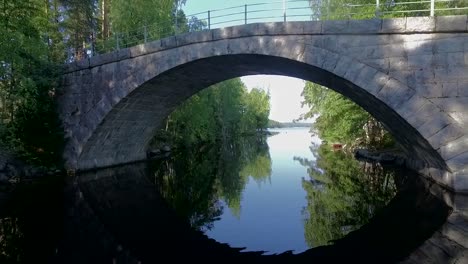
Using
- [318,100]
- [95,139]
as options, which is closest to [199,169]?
[95,139]

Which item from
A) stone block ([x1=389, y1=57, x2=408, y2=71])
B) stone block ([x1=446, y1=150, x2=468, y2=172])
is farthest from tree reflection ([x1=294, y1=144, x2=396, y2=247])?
stone block ([x1=389, y1=57, x2=408, y2=71])

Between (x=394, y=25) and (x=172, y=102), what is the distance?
13138mm

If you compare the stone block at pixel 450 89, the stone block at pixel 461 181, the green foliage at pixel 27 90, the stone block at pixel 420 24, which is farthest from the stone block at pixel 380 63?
the green foliage at pixel 27 90

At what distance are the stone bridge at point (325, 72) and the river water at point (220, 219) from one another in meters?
2.16

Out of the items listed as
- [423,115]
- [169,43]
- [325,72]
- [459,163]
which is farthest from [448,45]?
[169,43]

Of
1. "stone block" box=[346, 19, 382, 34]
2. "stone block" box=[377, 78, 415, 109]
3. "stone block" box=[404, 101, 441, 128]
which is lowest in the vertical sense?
"stone block" box=[404, 101, 441, 128]

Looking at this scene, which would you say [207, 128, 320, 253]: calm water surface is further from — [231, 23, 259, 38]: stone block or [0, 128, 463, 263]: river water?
[231, 23, 259, 38]: stone block

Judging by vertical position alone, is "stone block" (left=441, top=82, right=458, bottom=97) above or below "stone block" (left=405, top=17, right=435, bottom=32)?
below

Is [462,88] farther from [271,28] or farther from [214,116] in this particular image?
[214,116]

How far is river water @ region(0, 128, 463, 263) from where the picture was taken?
6.86 metres

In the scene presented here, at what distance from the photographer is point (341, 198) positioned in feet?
37.9

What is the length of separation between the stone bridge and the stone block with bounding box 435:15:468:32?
26mm

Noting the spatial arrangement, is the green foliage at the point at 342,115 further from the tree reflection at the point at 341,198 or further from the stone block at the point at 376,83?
the stone block at the point at 376,83

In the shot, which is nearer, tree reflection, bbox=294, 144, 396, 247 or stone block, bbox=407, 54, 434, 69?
tree reflection, bbox=294, 144, 396, 247
